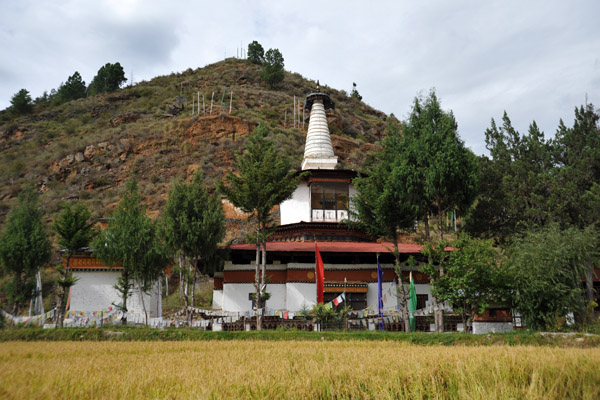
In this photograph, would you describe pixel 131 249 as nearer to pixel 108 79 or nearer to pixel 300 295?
pixel 300 295

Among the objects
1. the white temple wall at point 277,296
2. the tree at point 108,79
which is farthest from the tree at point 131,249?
the tree at point 108,79

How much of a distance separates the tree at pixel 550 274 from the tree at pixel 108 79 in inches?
3745

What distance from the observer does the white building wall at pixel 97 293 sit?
85.6 feet

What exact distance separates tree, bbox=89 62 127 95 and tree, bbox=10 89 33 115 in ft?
43.2

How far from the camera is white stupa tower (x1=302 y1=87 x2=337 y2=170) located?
1426 inches

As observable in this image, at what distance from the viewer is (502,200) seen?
92.7 ft

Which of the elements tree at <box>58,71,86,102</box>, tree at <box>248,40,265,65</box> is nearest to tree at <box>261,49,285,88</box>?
tree at <box>248,40,265,65</box>

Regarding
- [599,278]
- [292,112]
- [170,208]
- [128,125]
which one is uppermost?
[292,112]

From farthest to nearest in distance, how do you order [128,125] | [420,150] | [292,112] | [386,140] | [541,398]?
1. [292,112]
2. [128,125]
3. [386,140]
4. [420,150]
5. [541,398]

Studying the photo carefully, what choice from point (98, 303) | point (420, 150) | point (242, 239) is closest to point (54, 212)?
point (242, 239)

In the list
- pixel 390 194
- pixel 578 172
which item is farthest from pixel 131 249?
pixel 578 172

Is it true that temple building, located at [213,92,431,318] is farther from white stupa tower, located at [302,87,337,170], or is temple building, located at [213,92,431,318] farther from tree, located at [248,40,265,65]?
tree, located at [248,40,265,65]

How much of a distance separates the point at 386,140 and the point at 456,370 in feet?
62.3

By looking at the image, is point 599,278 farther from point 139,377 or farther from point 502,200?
point 139,377
